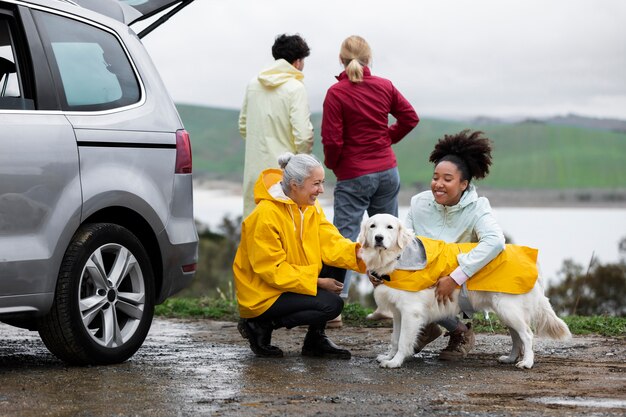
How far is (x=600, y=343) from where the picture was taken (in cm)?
791

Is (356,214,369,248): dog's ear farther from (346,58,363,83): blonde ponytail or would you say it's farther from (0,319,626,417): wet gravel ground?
(346,58,363,83): blonde ponytail

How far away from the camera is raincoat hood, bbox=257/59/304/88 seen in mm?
8875

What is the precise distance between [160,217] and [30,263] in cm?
102

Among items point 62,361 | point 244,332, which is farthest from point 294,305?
point 62,361

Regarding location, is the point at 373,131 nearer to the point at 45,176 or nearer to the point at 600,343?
the point at 600,343

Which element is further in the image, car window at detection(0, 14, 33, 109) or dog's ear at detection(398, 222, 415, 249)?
dog's ear at detection(398, 222, 415, 249)

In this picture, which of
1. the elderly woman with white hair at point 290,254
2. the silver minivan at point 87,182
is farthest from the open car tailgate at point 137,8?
the elderly woman with white hair at point 290,254

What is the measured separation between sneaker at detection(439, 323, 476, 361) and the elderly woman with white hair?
32.1 inches

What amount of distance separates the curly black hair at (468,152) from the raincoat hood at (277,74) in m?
2.37

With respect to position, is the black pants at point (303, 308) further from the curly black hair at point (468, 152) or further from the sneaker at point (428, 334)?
the curly black hair at point (468, 152)

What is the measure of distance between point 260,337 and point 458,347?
1.32 meters

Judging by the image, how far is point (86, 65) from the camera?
245 inches

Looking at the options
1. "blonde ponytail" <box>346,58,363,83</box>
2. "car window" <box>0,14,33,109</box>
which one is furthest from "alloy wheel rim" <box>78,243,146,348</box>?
"blonde ponytail" <box>346,58,363,83</box>

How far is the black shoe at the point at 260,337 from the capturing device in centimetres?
678
